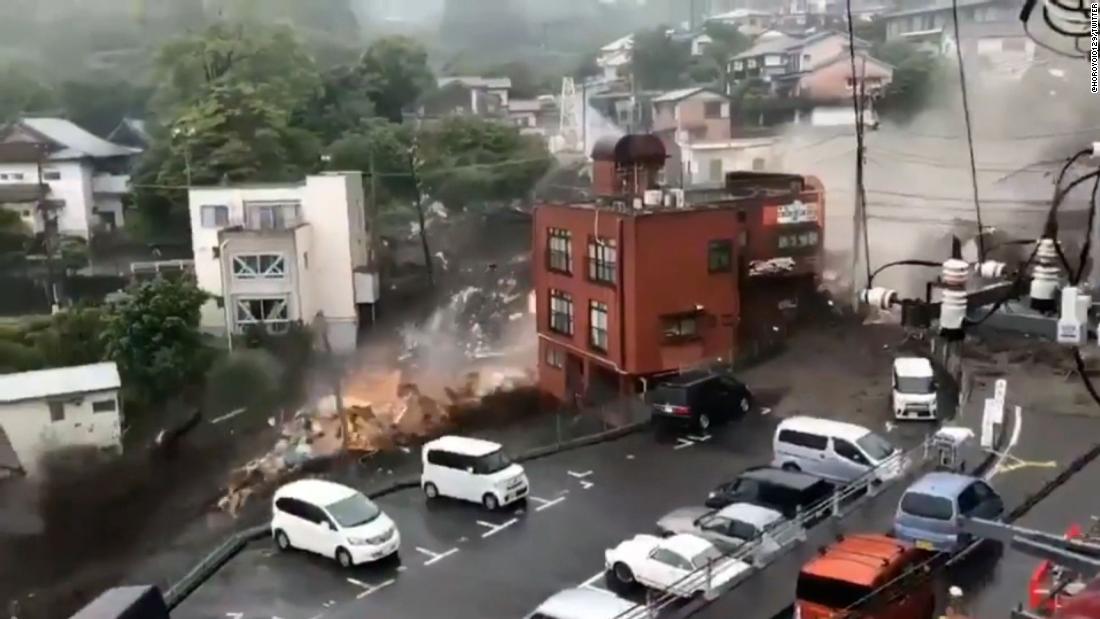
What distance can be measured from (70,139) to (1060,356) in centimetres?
613

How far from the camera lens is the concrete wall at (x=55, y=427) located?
5.54 m

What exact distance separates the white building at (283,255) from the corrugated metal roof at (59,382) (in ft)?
2.04

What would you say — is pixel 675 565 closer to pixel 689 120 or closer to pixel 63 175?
pixel 63 175

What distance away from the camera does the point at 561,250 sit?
6.44m

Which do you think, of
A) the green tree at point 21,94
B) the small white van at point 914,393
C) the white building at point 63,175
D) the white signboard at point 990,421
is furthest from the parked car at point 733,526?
the green tree at point 21,94

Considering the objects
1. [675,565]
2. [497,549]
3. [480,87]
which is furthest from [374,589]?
[480,87]

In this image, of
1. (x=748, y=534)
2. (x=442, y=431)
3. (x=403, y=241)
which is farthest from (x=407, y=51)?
(x=748, y=534)

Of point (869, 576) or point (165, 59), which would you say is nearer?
point (869, 576)

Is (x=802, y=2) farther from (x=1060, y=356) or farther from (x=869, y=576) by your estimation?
(x=869, y=576)

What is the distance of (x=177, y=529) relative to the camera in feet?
18.7

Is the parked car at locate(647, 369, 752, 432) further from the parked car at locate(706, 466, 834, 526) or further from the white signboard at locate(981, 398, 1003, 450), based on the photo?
the white signboard at locate(981, 398, 1003, 450)

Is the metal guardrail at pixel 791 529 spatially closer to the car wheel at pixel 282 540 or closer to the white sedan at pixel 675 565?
the white sedan at pixel 675 565

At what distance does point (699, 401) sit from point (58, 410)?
11.3 feet

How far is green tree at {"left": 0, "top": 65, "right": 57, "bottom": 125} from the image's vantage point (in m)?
6.52
